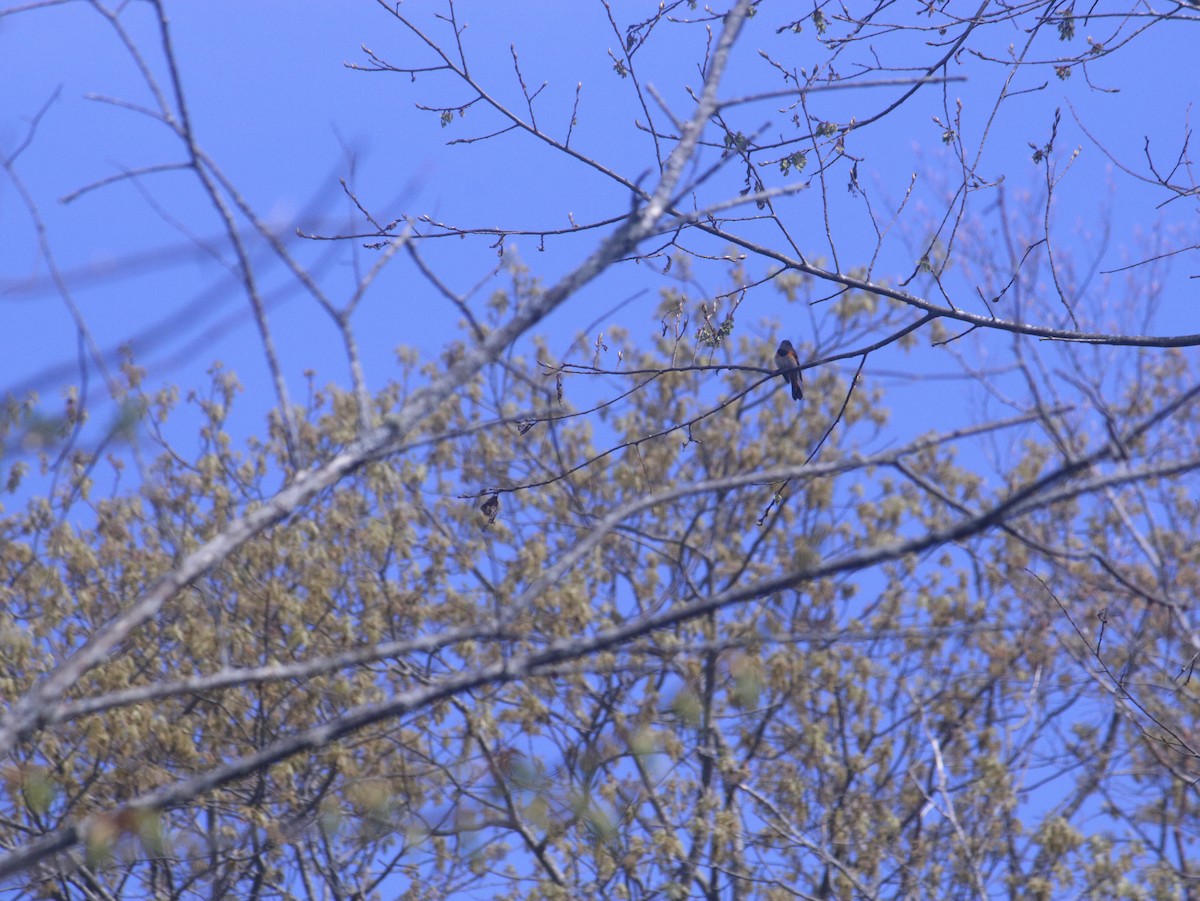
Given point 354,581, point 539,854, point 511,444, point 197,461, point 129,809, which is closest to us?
point 129,809

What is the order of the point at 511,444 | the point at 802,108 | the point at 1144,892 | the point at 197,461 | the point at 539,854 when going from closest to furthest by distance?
the point at 802,108, the point at 1144,892, the point at 539,854, the point at 197,461, the point at 511,444

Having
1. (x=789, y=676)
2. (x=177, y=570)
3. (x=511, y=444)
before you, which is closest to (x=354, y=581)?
(x=511, y=444)

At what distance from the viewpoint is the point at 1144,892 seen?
311 inches

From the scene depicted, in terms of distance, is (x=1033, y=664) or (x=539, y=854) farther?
(x=1033, y=664)

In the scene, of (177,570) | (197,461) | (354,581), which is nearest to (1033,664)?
(354,581)

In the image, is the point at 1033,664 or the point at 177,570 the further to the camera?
the point at 1033,664

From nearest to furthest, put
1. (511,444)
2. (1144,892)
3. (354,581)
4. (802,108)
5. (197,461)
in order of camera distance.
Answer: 1. (802,108)
2. (1144,892)
3. (354,581)
4. (197,461)
5. (511,444)

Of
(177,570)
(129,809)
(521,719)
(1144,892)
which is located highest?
(521,719)

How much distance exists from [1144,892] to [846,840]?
208cm

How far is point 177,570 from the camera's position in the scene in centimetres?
229

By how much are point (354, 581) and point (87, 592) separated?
6.27ft

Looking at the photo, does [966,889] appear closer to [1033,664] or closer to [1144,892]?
[1144,892]

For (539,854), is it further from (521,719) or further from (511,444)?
(511,444)

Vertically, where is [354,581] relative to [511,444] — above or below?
below
